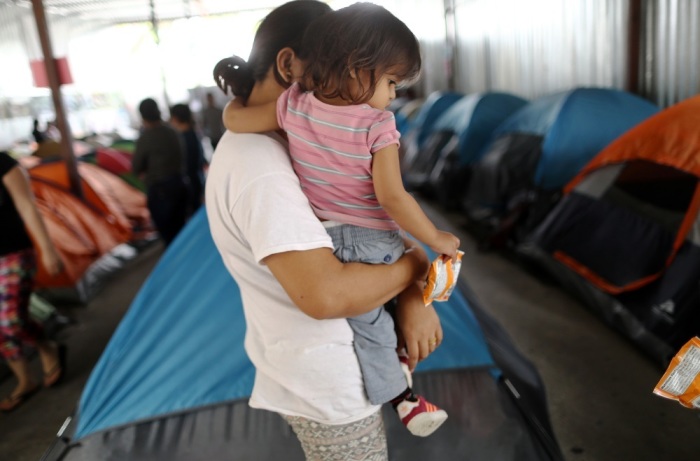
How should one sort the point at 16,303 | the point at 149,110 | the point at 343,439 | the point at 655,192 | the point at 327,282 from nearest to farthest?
the point at 327,282
the point at 343,439
the point at 16,303
the point at 655,192
the point at 149,110

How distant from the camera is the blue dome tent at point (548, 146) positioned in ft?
11.1

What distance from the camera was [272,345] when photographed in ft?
2.82

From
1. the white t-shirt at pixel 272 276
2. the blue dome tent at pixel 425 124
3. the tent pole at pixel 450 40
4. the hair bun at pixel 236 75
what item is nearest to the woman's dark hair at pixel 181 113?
the blue dome tent at pixel 425 124

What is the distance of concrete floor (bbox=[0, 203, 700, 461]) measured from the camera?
190 centimetres

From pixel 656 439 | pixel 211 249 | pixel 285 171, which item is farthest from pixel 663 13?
pixel 285 171

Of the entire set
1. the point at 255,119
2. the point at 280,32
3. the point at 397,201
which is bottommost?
the point at 397,201

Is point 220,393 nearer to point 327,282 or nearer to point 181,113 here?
point 327,282

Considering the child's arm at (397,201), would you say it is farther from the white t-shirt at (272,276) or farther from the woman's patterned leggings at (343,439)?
the woman's patterned leggings at (343,439)

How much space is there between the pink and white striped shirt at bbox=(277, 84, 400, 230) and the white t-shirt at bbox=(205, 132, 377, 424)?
4 centimetres

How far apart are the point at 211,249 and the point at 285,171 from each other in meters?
1.46

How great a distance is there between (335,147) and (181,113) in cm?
391

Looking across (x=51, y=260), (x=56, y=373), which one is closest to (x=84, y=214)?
(x=56, y=373)

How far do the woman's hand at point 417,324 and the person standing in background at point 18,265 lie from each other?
1919 mm

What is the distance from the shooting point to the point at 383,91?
32.6 inches
